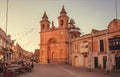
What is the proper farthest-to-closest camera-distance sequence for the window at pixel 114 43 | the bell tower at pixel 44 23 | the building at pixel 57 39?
1. the bell tower at pixel 44 23
2. the building at pixel 57 39
3. the window at pixel 114 43

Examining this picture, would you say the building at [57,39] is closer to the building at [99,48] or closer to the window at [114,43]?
the building at [99,48]

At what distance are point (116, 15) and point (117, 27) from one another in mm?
2472

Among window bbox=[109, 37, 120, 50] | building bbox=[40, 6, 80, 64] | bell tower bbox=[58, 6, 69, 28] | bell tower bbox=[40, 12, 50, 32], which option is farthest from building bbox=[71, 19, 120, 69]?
bell tower bbox=[40, 12, 50, 32]

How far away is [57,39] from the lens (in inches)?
3046

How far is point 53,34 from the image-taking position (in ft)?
258

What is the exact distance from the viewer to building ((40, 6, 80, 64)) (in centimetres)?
7518

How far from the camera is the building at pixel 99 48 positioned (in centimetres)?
3784

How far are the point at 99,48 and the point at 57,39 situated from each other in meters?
35.8

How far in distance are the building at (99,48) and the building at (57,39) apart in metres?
22.3

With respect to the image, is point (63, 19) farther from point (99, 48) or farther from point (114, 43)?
point (114, 43)

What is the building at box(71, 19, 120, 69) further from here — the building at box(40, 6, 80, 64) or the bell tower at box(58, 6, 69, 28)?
the bell tower at box(58, 6, 69, 28)

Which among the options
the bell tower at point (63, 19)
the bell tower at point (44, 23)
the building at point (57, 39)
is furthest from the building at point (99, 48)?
the bell tower at point (44, 23)

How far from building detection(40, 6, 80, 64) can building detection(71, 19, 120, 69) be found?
22272 millimetres

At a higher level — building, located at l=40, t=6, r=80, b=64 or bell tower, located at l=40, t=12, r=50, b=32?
bell tower, located at l=40, t=12, r=50, b=32
